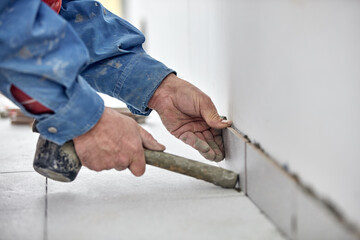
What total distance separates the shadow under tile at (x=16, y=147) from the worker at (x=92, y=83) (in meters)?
0.45

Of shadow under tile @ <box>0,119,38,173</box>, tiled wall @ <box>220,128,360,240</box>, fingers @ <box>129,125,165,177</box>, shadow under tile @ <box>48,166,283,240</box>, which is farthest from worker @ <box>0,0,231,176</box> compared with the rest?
shadow under tile @ <box>0,119,38,173</box>

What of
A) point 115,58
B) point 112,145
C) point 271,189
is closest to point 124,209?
point 112,145

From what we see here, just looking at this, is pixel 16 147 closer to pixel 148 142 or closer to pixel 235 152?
pixel 148 142

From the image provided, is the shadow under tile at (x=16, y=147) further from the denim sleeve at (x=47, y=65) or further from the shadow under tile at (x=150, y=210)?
the denim sleeve at (x=47, y=65)

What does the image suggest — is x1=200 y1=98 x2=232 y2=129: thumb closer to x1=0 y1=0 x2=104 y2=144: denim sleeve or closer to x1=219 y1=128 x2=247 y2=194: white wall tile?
x1=219 y1=128 x2=247 y2=194: white wall tile

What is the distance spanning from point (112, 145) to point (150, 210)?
0.71 feet

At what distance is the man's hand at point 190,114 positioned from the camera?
5.47 feet

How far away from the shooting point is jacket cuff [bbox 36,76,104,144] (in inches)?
50.1

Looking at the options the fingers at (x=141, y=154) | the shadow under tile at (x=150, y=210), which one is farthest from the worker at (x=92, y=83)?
the shadow under tile at (x=150, y=210)

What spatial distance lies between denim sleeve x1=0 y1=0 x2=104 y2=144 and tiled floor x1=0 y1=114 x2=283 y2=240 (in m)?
0.22

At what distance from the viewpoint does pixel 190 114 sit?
1747mm

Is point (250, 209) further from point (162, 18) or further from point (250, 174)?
point (162, 18)

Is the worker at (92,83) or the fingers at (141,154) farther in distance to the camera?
the fingers at (141,154)

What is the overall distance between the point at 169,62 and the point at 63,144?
2.01 metres
